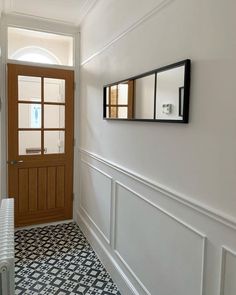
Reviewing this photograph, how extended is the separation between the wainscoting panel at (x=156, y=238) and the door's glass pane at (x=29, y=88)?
1.11 metres

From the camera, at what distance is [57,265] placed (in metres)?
2.45

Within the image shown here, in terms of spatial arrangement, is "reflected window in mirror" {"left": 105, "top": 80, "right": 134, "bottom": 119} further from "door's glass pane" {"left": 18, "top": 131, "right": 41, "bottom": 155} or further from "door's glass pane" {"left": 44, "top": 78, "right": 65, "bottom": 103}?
"door's glass pane" {"left": 18, "top": 131, "right": 41, "bottom": 155}

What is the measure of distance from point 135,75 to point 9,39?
83.5 inches

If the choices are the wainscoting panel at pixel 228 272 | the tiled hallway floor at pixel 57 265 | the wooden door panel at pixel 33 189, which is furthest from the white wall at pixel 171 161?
the wooden door panel at pixel 33 189

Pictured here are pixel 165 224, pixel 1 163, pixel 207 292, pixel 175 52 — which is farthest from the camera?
pixel 1 163

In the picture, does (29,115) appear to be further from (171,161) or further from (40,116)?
(171,161)

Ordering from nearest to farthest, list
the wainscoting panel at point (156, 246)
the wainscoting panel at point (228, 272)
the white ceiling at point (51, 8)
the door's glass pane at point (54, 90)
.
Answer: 1. the wainscoting panel at point (228, 272)
2. the wainscoting panel at point (156, 246)
3. the white ceiling at point (51, 8)
4. the door's glass pane at point (54, 90)

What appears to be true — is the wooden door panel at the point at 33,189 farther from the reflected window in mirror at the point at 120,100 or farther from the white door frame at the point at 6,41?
the reflected window in mirror at the point at 120,100


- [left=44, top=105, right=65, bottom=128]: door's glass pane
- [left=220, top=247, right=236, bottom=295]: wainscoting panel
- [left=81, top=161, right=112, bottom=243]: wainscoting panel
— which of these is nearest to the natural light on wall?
[left=44, top=105, right=65, bottom=128]: door's glass pane

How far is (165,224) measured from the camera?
60.2 inches

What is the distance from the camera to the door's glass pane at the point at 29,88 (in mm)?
3068

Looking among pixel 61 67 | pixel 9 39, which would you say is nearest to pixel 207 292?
pixel 61 67

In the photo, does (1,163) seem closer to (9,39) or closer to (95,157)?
(95,157)

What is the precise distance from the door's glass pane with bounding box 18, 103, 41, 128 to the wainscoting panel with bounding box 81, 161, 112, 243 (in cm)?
76
